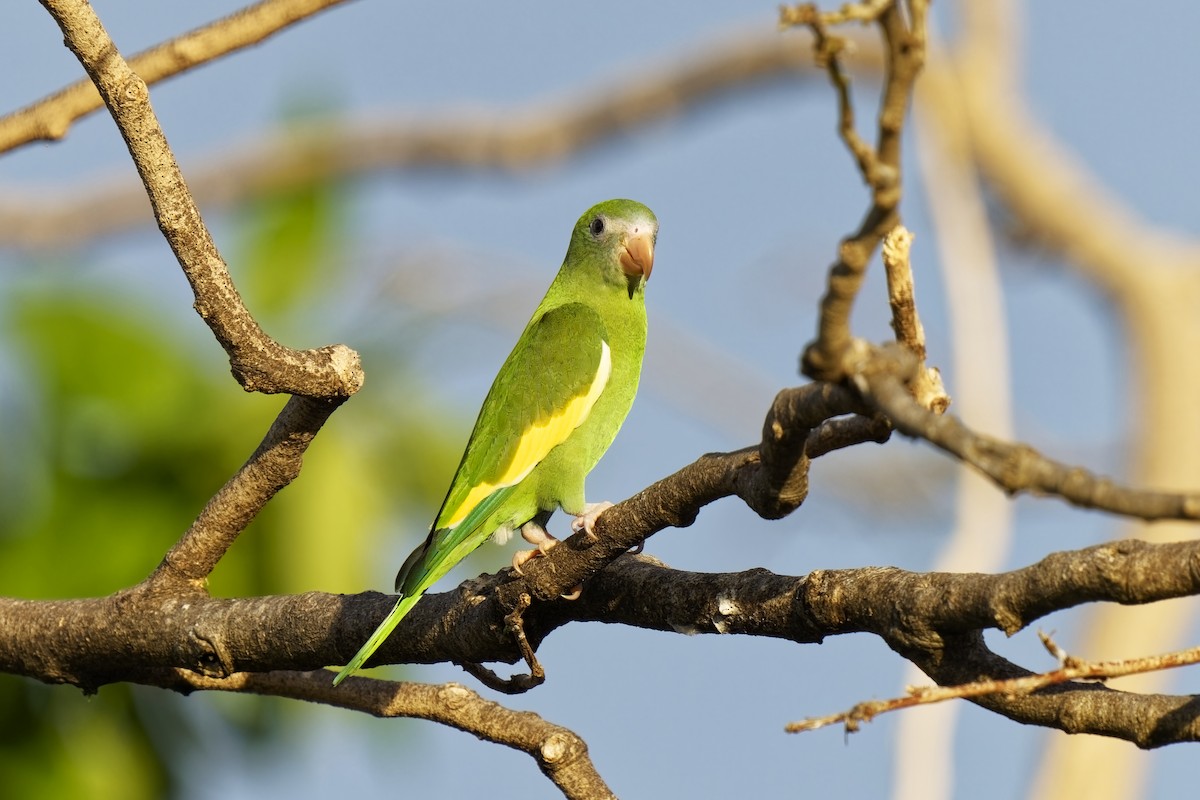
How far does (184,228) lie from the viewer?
2.97 m

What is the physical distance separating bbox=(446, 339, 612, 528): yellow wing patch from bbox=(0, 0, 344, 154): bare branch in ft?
5.30

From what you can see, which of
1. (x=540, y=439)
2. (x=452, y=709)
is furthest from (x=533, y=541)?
(x=452, y=709)

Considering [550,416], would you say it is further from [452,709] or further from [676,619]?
[676,619]

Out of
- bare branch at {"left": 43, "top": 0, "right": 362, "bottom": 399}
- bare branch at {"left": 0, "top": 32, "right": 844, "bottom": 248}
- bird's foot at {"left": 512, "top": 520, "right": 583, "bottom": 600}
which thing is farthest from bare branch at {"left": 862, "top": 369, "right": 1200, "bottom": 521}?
bare branch at {"left": 0, "top": 32, "right": 844, "bottom": 248}

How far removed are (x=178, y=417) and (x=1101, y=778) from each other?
7.41 metres

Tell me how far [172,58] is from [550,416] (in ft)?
5.69

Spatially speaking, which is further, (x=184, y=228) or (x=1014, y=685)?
(x=184, y=228)

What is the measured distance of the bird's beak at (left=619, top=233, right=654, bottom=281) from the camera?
533 cm

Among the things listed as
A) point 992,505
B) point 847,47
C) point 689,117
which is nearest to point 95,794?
point 992,505

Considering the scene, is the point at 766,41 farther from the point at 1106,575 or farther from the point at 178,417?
the point at 1106,575

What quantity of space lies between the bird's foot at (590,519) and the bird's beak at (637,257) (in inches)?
46.9

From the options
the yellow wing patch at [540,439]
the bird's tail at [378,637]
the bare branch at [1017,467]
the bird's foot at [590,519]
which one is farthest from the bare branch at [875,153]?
the yellow wing patch at [540,439]

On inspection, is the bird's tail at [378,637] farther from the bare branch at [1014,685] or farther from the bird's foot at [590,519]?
the bare branch at [1014,685]

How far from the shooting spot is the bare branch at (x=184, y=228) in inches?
113
